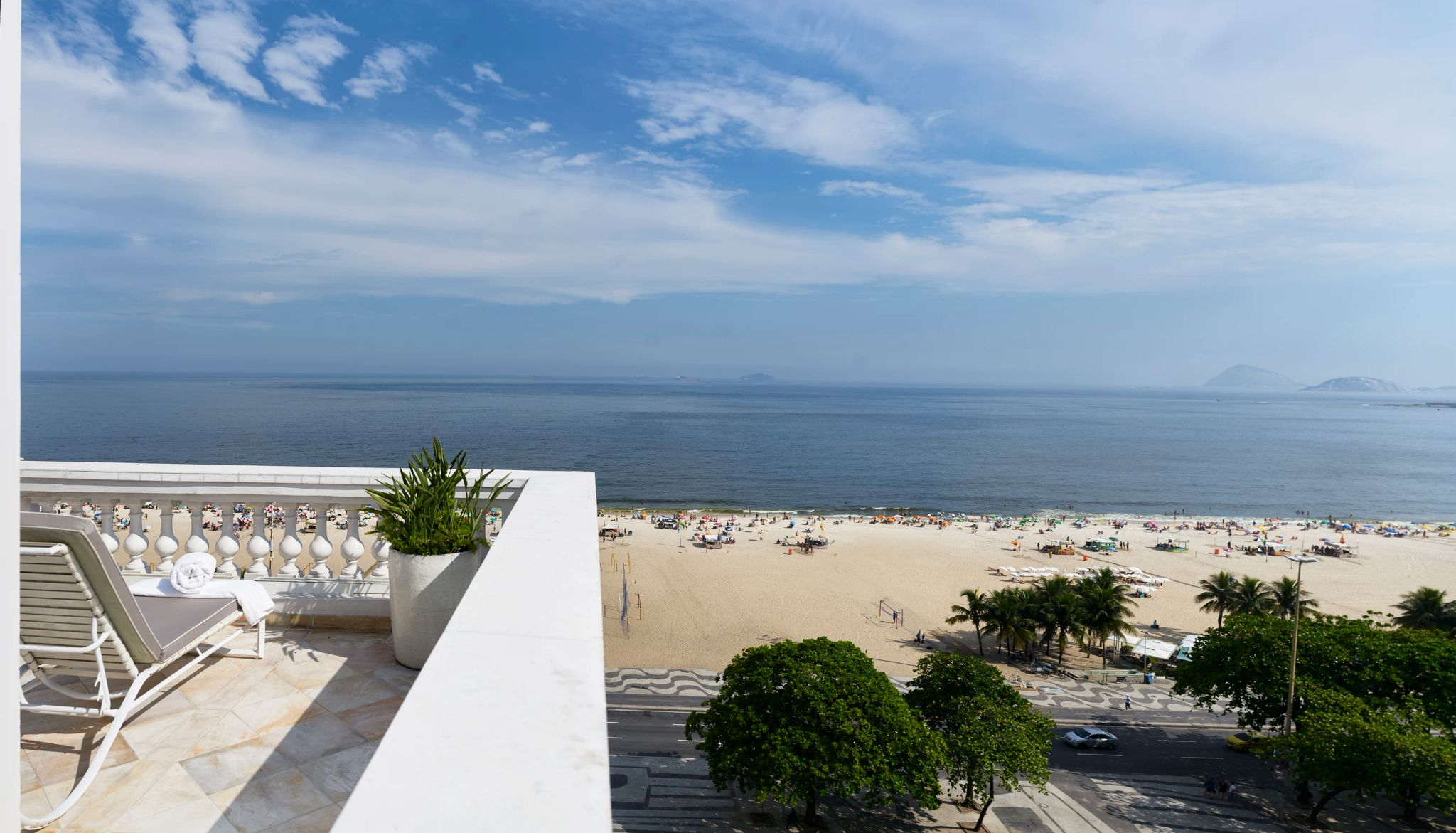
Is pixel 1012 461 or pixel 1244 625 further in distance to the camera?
pixel 1012 461

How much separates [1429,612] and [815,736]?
85.5ft

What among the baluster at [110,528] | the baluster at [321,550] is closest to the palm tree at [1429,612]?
the baluster at [321,550]

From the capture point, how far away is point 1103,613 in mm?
25656

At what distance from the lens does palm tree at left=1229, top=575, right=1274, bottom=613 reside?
27938 mm

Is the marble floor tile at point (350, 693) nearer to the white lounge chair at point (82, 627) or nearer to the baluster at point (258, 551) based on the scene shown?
the white lounge chair at point (82, 627)

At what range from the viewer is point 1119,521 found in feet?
169

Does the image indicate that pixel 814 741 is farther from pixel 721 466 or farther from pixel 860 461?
pixel 860 461

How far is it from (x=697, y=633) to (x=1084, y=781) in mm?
13370

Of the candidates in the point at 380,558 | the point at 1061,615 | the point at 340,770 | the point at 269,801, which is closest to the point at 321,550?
the point at 380,558

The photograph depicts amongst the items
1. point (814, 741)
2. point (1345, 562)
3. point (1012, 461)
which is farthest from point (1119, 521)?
point (814, 741)

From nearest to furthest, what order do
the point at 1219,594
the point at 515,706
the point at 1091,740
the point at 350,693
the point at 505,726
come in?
1. the point at 505,726
2. the point at 515,706
3. the point at 350,693
4. the point at 1091,740
5. the point at 1219,594

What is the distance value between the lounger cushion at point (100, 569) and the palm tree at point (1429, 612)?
3381 centimetres

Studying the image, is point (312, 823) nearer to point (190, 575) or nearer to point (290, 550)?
point (190, 575)

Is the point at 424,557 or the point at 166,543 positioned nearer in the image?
the point at 424,557
